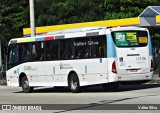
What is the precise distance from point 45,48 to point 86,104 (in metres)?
7.94

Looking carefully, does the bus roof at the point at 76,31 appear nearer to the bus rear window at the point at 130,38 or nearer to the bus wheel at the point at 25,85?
the bus rear window at the point at 130,38

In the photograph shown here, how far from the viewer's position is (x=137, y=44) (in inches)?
833

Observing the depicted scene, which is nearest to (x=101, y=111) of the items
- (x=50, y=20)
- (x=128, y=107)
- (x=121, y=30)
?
(x=128, y=107)

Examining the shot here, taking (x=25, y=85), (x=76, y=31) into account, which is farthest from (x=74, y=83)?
(x=25, y=85)

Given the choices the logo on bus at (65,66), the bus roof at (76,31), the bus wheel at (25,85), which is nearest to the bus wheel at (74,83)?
the logo on bus at (65,66)

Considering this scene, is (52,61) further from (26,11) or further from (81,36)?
(26,11)

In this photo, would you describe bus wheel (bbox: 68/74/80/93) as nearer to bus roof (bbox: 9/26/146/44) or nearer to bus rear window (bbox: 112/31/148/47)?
bus roof (bbox: 9/26/146/44)

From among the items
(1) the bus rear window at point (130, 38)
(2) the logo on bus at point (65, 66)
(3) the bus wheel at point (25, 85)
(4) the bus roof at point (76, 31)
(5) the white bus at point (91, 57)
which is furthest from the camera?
(3) the bus wheel at point (25, 85)

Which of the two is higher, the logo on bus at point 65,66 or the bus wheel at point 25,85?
the logo on bus at point 65,66

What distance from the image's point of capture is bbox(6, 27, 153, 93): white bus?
67.6 ft

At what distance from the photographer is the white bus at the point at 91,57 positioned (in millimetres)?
20594

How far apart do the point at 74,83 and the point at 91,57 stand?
5.31 feet

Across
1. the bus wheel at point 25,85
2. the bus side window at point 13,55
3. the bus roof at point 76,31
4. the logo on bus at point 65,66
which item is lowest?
the bus wheel at point 25,85

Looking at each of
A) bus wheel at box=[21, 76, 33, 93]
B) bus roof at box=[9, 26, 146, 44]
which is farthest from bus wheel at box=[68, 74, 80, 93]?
bus wheel at box=[21, 76, 33, 93]
